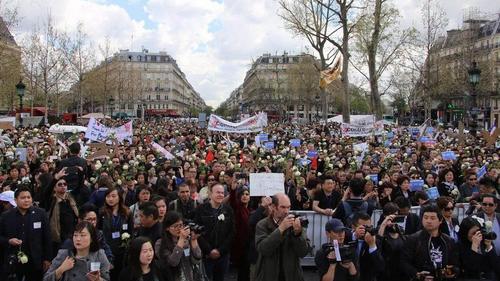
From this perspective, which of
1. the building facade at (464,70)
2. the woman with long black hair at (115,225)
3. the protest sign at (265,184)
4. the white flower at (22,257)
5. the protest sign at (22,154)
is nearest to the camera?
the white flower at (22,257)

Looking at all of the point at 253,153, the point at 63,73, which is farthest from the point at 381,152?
the point at 63,73

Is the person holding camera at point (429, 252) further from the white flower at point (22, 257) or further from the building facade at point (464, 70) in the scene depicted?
the building facade at point (464, 70)

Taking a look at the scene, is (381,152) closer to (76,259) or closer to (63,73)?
(76,259)

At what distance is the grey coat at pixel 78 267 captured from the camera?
4.85m

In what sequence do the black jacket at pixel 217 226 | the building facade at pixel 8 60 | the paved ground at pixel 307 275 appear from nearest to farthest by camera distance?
the black jacket at pixel 217 226
the paved ground at pixel 307 275
the building facade at pixel 8 60

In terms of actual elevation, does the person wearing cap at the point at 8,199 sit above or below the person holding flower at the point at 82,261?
above

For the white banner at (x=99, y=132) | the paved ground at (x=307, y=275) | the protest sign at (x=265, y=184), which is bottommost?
the paved ground at (x=307, y=275)

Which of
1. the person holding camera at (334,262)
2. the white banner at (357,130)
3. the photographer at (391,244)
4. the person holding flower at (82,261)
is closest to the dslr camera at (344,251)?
the person holding camera at (334,262)

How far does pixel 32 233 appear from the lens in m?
6.29

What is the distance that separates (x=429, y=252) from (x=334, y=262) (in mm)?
1188

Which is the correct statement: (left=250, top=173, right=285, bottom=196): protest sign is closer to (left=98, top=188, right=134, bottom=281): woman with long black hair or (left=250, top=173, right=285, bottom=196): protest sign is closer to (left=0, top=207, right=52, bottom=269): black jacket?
(left=98, top=188, right=134, bottom=281): woman with long black hair

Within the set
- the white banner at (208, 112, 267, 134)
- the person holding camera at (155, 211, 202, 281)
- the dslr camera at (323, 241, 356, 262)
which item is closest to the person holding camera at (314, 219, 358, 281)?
the dslr camera at (323, 241, 356, 262)

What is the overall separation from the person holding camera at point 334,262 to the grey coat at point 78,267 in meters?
2.03

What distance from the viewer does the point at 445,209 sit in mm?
6320
